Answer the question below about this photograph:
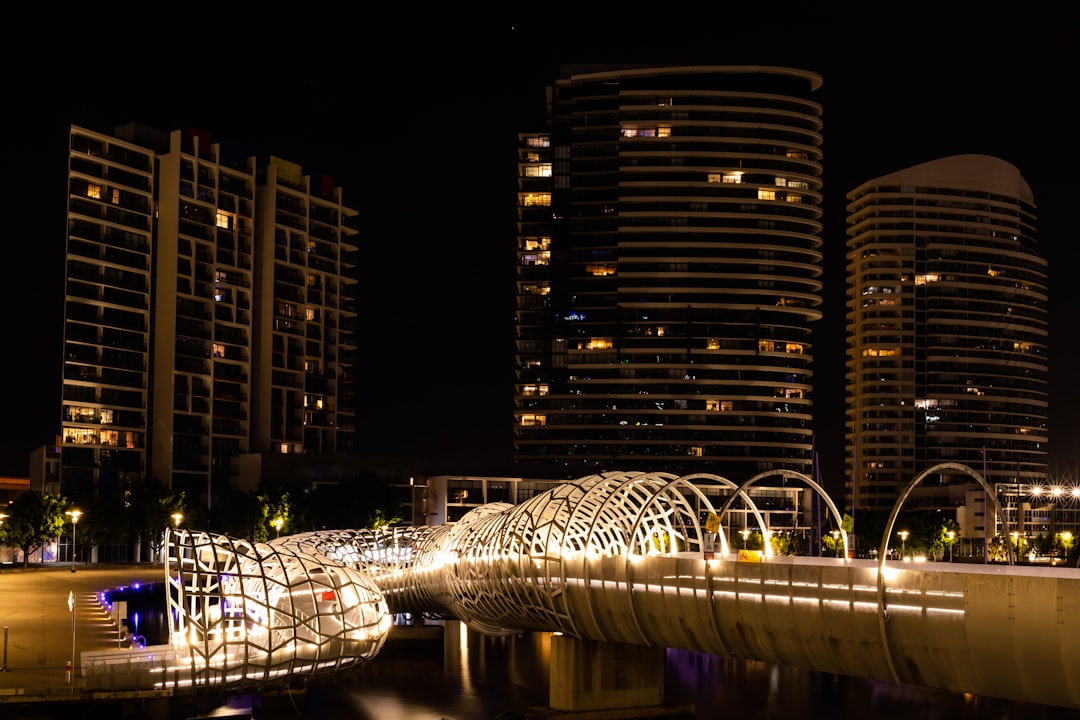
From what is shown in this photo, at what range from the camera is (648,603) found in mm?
43469

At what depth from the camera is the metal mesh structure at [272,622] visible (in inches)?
1834

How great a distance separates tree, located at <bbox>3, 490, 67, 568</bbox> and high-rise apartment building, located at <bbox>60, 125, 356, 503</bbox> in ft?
58.6

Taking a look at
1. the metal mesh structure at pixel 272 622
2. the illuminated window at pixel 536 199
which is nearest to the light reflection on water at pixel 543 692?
the metal mesh structure at pixel 272 622

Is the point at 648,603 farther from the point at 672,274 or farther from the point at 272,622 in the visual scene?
the point at 672,274

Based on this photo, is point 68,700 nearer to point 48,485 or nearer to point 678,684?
point 678,684

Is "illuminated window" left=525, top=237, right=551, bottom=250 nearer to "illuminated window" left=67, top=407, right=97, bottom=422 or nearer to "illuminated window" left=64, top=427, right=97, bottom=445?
"illuminated window" left=67, top=407, right=97, bottom=422

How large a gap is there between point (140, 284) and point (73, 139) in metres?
16.3

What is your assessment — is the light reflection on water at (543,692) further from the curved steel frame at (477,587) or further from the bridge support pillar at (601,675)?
the curved steel frame at (477,587)

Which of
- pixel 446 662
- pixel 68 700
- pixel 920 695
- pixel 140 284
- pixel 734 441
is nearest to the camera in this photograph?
pixel 68 700

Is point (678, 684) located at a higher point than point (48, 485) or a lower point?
lower

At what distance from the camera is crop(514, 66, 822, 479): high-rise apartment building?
6796 inches

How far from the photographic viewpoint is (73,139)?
133 metres

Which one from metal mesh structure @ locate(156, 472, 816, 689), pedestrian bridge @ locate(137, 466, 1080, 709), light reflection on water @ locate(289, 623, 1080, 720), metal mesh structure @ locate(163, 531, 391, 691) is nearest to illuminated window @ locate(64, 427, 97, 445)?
light reflection on water @ locate(289, 623, 1080, 720)

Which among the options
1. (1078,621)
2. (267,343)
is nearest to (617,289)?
(267,343)
